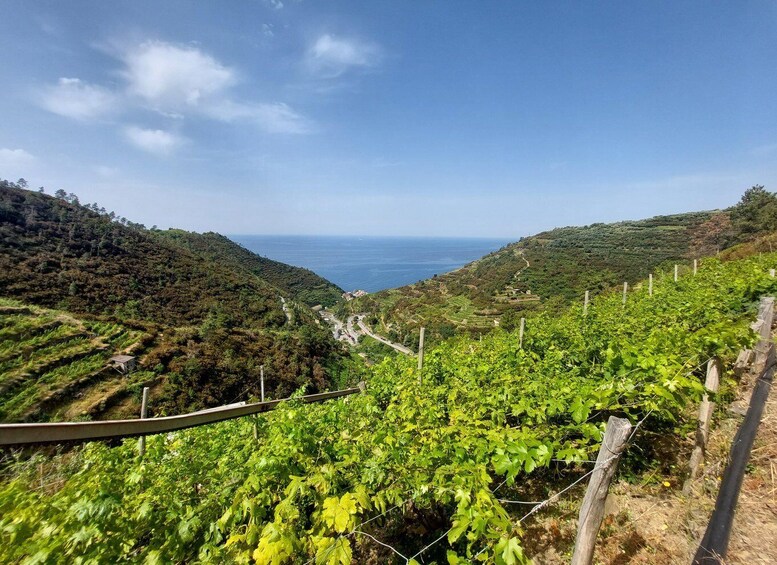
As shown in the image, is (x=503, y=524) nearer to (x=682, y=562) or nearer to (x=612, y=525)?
(x=682, y=562)

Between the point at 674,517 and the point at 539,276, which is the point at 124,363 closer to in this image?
the point at 674,517

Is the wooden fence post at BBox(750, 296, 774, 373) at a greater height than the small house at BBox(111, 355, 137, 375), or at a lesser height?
greater

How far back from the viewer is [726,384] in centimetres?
490

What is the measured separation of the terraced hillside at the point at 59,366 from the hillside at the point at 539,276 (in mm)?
46392

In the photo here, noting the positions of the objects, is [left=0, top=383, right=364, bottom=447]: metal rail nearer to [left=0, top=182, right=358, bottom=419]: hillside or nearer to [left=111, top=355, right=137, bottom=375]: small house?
[left=0, top=182, right=358, bottom=419]: hillside

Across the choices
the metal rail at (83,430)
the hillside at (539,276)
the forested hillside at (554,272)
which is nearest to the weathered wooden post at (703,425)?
the metal rail at (83,430)

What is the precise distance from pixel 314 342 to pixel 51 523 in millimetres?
57229

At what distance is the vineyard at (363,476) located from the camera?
171 cm

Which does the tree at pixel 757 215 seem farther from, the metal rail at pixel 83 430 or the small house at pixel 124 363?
the small house at pixel 124 363

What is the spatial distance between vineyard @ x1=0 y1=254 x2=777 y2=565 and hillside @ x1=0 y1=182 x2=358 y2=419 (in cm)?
3263

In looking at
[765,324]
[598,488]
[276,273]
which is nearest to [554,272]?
[765,324]

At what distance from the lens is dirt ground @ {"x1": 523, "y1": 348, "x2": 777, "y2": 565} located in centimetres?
278

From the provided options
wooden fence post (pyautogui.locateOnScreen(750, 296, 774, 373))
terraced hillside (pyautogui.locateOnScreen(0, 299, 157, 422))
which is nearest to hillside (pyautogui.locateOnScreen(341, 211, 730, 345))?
wooden fence post (pyautogui.locateOnScreen(750, 296, 774, 373))

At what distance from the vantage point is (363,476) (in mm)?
2561
